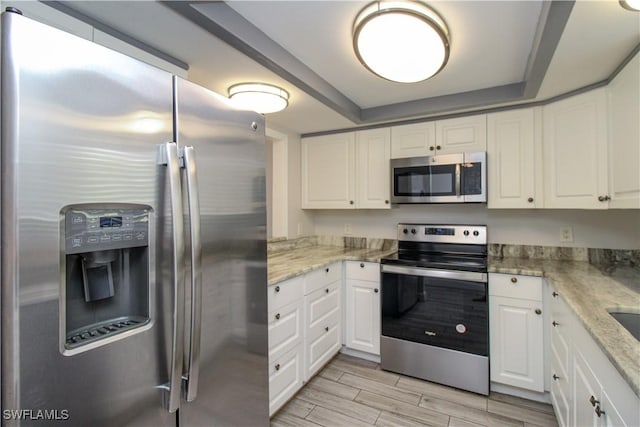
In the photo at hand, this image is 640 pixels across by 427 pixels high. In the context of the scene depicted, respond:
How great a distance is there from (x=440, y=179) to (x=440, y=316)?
3.44 ft

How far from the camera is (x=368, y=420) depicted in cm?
184

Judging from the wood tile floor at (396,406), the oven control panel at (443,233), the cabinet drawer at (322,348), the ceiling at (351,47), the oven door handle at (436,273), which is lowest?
the wood tile floor at (396,406)

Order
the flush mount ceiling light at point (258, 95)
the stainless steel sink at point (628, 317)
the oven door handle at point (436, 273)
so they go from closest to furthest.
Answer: the stainless steel sink at point (628, 317)
the flush mount ceiling light at point (258, 95)
the oven door handle at point (436, 273)

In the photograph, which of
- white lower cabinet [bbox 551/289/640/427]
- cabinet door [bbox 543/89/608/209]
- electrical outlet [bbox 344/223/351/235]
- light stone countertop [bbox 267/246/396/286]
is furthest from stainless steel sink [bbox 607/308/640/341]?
electrical outlet [bbox 344/223/351/235]

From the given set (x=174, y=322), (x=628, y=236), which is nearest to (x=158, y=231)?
(x=174, y=322)

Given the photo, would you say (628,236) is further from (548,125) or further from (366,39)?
(366,39)

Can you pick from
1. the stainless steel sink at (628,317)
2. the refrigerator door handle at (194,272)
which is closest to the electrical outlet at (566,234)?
the stainless steel sink at (628,317)

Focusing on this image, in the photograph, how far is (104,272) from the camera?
0.84 metres

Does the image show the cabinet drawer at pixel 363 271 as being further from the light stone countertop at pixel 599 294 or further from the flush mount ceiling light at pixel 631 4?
the flush mount ceiling light at pixel 631 4

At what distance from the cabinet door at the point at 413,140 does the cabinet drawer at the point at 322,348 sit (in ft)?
5.25

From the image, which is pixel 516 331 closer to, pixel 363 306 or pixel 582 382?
pixel 582 382

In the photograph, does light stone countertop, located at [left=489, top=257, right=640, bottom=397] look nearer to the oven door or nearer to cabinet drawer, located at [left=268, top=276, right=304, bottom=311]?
the oven door

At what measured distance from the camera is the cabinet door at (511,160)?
222cm

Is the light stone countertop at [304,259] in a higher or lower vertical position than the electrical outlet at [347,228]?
lower
